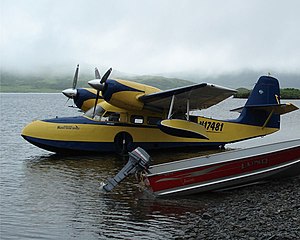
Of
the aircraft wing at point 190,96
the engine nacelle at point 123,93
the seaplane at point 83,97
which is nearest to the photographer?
the aircraft wing at point 190,96

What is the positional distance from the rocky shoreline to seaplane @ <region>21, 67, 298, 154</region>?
620 cm

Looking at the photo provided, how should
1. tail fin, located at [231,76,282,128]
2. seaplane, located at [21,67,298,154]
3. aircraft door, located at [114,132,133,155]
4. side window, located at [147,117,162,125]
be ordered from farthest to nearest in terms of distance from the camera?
tail fin, located at [231,76,282,128], side window, located at [147,117,162,125], aircraft door, located at [114,132,133,155], seaplane, located at [21,67,298,154]

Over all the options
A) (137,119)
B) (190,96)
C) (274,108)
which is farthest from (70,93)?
(274,108)

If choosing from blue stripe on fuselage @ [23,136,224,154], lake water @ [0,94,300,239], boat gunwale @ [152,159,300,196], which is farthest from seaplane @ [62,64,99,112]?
boat gunwale @ [152,159,300,196]

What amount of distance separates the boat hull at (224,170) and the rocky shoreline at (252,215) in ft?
1.17

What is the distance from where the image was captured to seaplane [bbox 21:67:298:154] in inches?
675

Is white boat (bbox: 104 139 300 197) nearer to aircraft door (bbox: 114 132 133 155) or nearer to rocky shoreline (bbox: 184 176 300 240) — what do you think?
rocky shoreline (bbox: 184 176 300 240)

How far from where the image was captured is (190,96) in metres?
17.5

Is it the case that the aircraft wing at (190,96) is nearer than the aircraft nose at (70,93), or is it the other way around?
the aircraft wing at (190,96)

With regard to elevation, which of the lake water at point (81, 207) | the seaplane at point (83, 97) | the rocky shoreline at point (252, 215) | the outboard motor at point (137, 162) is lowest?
the lake water at point (81, 207)

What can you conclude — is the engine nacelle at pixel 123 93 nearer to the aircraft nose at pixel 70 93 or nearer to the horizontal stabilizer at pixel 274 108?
the aircraft nose at pixel 70 93

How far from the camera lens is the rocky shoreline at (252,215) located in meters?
7.36

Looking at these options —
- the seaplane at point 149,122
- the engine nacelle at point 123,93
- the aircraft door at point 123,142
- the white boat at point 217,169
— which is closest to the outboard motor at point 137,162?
the white boat at point 217,169

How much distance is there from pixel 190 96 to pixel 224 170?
6.87m
